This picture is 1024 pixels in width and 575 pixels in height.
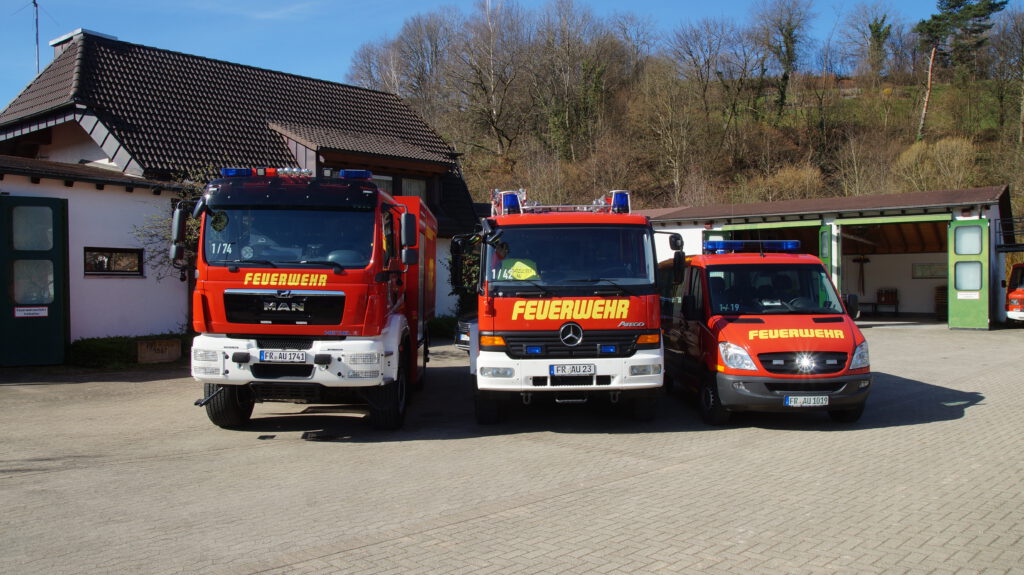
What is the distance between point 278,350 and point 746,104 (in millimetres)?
44051

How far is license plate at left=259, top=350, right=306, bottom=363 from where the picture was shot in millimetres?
8367

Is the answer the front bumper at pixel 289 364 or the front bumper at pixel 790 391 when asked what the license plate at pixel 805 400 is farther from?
the front bumper at pixel 289 364

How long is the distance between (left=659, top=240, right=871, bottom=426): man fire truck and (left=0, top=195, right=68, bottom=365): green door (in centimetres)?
1132

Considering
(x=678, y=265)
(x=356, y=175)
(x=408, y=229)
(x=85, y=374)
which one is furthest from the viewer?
(x=85, y=374)

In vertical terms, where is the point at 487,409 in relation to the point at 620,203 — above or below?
below

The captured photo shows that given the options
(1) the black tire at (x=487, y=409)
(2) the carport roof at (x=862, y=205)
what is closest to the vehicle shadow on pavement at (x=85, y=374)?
(1) the black tire at (x=487, y=409)

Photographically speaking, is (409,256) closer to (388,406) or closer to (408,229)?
(408,229)

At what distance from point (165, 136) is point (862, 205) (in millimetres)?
21385

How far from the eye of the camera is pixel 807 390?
905 centimetres

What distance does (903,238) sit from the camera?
31.8 meters

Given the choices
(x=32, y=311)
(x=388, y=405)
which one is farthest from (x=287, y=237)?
(x=32, y=311)

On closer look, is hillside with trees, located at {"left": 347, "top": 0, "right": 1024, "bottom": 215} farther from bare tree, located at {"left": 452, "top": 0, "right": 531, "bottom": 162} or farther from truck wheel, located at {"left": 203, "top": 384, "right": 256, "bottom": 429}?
truck wheel, located at {"left": 203, "top": 384, "right": 256, "bottom": 429}

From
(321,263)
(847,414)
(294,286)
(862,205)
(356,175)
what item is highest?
(862,205)

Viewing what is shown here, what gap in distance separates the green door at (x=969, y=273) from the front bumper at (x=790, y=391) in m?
17.9
